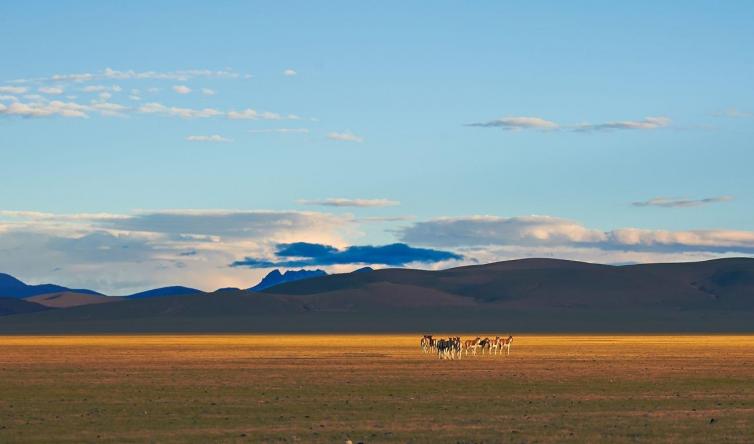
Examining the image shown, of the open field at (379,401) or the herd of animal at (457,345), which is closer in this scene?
the open field at (379,401)

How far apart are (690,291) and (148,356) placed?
14833 centimetres

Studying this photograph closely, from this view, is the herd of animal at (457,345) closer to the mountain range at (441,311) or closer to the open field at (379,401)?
the open field at (379,401)

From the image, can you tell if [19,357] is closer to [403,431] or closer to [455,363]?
[455,363]

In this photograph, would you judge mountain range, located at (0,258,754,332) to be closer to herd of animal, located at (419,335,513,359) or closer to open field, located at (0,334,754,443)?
herd of animal, located at (419,335,513,359)

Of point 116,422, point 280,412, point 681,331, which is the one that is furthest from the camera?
point 681,331

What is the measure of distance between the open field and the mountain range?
297 feet

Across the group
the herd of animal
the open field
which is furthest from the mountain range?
the open field

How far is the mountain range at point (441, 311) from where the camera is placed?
5645 inches

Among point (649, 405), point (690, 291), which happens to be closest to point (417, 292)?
point (690, 291)

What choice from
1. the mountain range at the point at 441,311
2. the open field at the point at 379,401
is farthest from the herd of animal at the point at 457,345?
the mountain range at the point at 441,311

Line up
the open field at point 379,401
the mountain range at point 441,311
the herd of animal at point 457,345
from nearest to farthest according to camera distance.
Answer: the open field at point 379,401 → the herd of animal at point 457,345 → the mountain range at point 441,311

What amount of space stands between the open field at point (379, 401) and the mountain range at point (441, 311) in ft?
297

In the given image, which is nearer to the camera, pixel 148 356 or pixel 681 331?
pixel 148 356

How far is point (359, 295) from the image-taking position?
19212 centimetres
